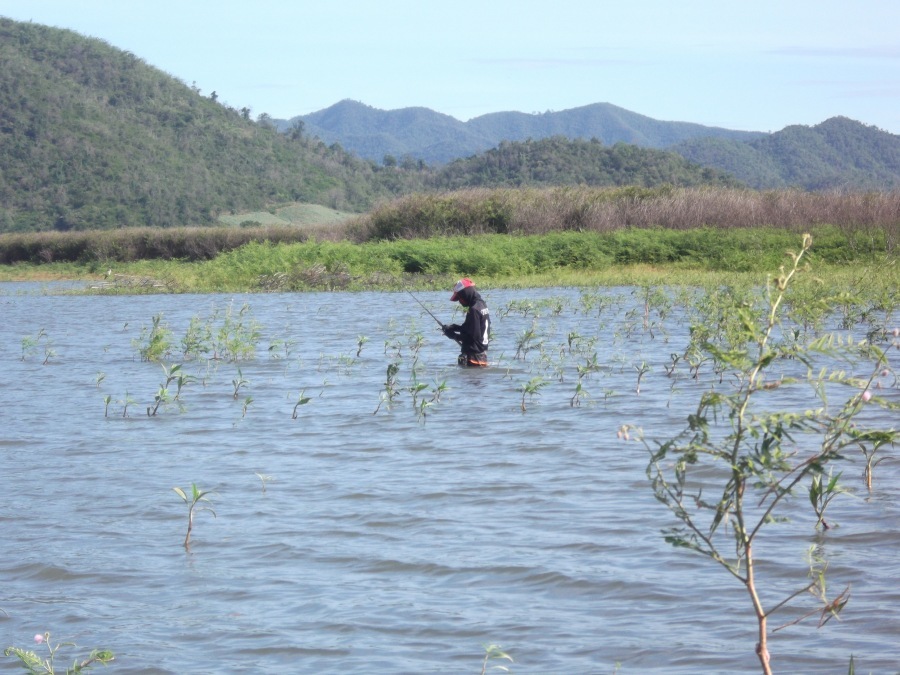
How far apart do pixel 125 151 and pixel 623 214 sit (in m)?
57.9

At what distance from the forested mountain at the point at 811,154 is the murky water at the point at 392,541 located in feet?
501

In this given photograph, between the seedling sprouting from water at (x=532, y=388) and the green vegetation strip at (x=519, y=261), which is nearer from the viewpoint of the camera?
the seedling sprouting from water at (x=532, y=388)

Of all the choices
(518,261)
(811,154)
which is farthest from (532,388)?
(811,154)

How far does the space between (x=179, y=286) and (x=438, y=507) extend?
2746 centimetres

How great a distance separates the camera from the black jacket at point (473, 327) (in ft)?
44.0

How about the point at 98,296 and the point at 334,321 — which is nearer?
the point at 334,321

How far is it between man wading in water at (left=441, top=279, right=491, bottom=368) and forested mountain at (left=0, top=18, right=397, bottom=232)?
224 feet

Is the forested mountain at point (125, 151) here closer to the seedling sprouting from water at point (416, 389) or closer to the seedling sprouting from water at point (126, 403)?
the seedling sprouting from water at point (126, 403)

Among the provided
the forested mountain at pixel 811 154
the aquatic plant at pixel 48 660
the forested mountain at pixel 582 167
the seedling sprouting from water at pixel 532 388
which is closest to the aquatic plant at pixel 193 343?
the seedling sprouting from water at pixel 532 388

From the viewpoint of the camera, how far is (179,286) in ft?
111

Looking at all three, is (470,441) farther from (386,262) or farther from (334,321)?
(386,262)

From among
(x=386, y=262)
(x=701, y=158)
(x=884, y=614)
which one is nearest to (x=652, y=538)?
(x=884, y=614)

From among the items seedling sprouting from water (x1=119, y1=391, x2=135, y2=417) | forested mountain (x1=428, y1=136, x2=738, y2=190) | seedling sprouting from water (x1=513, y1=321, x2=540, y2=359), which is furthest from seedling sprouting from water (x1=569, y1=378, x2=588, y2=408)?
forested mountain (x1=428, y1=136, x2=738, y2=190)

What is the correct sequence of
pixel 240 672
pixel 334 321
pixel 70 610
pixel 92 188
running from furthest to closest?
pixel 92 188 → pixel 334 321 → pixel 70 610 → pixel 240 672
